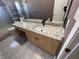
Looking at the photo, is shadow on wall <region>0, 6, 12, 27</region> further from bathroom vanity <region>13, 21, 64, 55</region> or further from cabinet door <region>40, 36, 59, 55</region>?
cabinet door <region>40, 36, 59, 55</region>

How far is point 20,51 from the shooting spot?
6.19ft

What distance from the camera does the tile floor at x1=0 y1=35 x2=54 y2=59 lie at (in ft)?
5.54

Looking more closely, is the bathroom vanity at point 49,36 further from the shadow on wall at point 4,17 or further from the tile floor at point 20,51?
the shadow on wall at point 4,17

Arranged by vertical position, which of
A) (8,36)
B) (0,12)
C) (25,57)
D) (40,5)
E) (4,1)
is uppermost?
(4,1)

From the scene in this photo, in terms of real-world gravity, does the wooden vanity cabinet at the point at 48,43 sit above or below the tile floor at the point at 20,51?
above

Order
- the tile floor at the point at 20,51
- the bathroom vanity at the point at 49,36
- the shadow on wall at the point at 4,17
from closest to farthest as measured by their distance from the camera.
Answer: the bathroom vanity at the point at 49,36, the tile floor at the point at 20,51, the shadow on wall at the point at 4,17

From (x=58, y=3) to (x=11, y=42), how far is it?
2.05m

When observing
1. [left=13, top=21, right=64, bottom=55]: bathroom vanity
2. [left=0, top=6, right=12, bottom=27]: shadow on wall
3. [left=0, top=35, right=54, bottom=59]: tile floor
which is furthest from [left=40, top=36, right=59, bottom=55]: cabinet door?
[left=0, top=6, right=12, bottom=27]: shadow on wall

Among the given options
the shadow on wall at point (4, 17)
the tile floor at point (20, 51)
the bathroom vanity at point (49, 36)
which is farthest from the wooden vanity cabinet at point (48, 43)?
the shadow on wall at point (4, 17)

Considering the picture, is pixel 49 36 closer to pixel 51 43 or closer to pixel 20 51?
pixel 51 43

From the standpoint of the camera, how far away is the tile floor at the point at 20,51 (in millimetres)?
1689

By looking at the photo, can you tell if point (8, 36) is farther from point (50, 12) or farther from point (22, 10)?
point (50, 12)

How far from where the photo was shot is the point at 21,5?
87.4 inches

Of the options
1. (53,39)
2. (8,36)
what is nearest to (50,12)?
(53,39)
